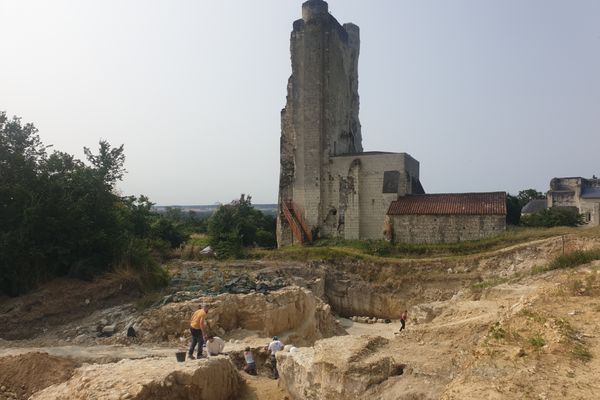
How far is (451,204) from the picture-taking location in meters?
27.4

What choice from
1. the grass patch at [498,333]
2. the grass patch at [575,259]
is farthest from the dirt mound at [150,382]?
the grass patch at [575,259]

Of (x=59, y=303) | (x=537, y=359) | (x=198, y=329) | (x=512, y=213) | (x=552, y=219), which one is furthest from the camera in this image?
(x=512, y=213)

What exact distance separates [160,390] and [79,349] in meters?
5.31

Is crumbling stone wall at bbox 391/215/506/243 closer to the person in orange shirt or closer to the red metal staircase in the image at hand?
the red metal staircase

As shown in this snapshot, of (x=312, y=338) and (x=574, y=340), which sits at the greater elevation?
(x=574, y=340)

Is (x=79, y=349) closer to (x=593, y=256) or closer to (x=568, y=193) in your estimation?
(x=593, y=256)

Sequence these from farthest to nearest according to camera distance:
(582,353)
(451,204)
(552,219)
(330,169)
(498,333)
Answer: (330,169)
(552,219)
(451,204)
(498,333)
(582,353)

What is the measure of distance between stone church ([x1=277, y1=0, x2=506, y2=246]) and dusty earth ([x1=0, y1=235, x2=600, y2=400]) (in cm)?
625

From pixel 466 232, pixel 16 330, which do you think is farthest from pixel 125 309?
pixel 466 232

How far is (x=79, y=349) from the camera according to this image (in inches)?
494

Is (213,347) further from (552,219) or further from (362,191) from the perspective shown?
(552,219)

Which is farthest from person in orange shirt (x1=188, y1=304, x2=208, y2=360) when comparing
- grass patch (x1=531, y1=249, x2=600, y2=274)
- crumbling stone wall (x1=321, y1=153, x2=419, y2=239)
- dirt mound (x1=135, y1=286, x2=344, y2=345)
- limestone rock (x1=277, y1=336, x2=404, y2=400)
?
crumbling stone wall (x1=321, y1=153, x2=419, y2=239)

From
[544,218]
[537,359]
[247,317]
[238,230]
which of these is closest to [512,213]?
[544,218]

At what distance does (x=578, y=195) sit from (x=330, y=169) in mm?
30750
